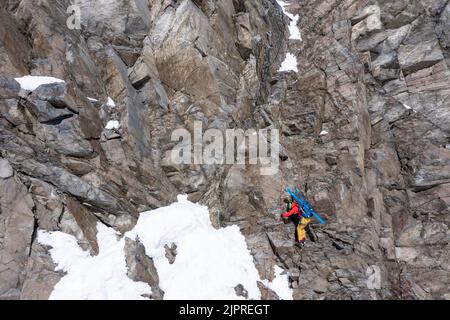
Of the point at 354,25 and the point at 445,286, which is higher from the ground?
the point at 354,25

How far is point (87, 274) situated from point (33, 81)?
26.2 feet

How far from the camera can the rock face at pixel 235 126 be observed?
13023 mm

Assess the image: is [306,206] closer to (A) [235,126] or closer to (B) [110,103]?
(A) [235,126]

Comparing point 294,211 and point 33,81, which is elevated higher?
point 33,81

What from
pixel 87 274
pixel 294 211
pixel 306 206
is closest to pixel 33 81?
pixel 87 274

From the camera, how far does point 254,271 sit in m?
14.3

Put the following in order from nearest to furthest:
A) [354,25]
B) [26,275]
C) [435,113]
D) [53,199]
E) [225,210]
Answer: [26,275]
[53,199]
[225,210]
[435,113]
[354,25]

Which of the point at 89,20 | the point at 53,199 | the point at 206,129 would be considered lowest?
the point at 206,129

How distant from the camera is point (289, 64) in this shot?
23375mm

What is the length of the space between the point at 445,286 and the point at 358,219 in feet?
15.1

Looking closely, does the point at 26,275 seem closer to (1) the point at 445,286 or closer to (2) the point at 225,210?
(2) the point at 225,210

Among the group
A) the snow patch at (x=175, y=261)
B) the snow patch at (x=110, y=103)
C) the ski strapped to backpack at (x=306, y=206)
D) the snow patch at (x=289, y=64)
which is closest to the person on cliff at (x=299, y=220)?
the ski strapped to backpack at (x=306, y=206)

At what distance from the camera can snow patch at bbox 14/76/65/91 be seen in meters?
13.7
